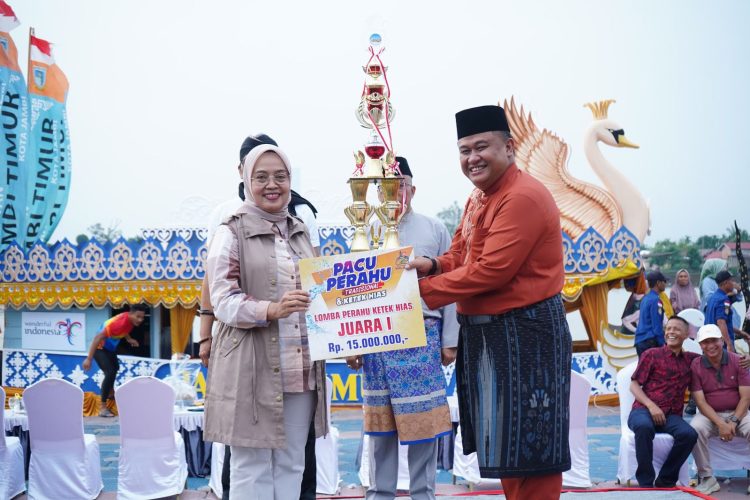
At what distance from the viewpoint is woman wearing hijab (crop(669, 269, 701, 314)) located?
1007 centimetres

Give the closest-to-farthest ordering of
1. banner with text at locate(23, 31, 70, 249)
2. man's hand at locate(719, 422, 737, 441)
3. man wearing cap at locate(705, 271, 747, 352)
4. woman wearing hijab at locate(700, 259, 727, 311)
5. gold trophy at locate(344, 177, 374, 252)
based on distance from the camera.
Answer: gold trophy at locate(344, 177, 374, 252)
man's hand at locate(719, 422, 737, 441)
man wearing cap at locate(705, 271, 747, 352)
banner with text at locate(23, 31, 70, 249)
woman wearing hijab at locate(700, 259, 727, 311)

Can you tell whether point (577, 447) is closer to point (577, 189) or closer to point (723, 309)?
point (723, 309)

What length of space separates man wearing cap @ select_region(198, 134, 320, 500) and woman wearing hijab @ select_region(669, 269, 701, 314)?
8145 millimetres

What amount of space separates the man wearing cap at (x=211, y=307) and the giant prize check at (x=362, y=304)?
0.45 m

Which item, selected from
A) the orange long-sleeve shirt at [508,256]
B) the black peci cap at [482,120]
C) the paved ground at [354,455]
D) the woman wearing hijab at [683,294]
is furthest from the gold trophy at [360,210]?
the woman wearing hijab at [683,294]

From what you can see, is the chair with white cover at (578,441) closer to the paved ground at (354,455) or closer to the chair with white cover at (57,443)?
the paved ground at (354,455)

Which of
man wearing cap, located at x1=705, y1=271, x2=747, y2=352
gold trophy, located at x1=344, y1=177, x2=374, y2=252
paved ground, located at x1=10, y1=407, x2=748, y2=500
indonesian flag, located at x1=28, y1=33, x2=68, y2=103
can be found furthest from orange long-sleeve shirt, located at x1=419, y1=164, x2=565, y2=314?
indonesian flag, located at x1=28, y1=33, x2=68, y2=103

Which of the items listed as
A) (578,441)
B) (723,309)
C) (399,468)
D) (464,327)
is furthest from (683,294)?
(464,327)

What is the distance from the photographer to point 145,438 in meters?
4.48

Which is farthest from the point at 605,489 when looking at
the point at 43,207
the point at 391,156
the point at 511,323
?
the point at 43,207

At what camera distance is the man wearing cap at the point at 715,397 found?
4.84m

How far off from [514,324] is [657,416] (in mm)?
2916

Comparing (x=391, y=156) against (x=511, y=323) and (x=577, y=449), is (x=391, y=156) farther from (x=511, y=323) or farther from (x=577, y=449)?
(x=577, y=449)

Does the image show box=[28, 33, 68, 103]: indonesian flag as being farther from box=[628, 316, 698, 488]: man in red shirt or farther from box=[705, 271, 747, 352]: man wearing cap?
box=[705, 271, 747, 352]: man wearing cap
